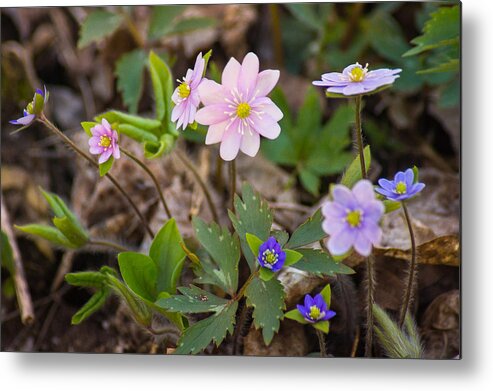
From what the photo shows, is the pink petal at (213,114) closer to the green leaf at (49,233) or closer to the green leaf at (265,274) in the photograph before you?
the green leaf at (265,274)

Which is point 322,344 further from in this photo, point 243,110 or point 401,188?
point 243,110

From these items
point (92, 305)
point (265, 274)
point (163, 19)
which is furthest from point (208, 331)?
point (163, 19)

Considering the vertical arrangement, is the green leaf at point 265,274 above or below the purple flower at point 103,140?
below

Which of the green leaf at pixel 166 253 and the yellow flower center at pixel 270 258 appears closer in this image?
the yellow flower center at pixel 270 258

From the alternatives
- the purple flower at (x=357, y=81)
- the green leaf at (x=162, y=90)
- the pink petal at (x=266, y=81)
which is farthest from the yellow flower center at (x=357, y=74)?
the green leaf at (x=162, y=90)

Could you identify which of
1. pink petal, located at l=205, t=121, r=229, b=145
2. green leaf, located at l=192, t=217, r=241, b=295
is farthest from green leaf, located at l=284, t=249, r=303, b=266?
pink petal, located at l=205, t=121, r=229, b=145
